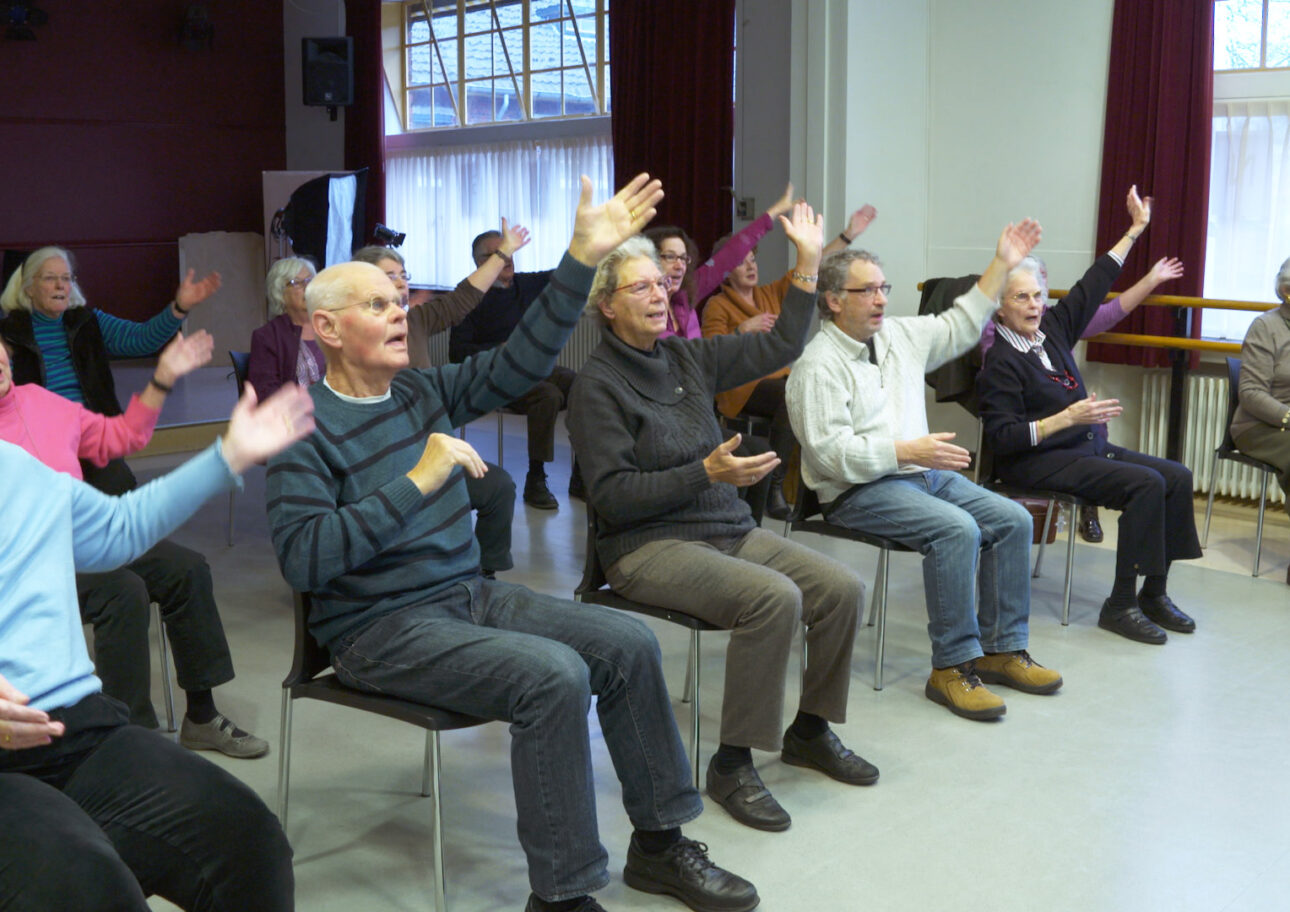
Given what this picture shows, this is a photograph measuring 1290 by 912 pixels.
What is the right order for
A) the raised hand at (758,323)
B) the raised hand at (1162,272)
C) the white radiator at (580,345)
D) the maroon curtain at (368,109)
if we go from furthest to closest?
1. the maroon curtain at (368,109)
2. the white radiator at (580,345)
3. the raised hand at (758,323)
4. the raised hand at (1162,272)

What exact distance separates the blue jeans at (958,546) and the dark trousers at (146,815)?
1892 mm

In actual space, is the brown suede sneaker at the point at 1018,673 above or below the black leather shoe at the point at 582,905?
below

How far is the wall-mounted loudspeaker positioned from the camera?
924cm

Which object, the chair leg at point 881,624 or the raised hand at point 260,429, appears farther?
the chair leg at point 881,624

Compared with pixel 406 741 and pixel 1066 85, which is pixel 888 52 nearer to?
pixel 1066 85

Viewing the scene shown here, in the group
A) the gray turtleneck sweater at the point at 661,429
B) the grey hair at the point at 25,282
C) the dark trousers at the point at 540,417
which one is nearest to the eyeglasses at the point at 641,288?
the gray turtleneck sweater at the point at 661,429

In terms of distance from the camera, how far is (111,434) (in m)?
2.85

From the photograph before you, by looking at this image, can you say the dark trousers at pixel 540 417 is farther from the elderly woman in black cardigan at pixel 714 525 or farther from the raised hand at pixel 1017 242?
the elderly woman in black cardigan at pixel 714 525

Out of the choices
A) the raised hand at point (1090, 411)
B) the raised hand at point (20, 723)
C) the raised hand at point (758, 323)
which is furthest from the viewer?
the raised hand at point (758, 323)

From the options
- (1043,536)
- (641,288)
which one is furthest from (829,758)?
(1043,536)

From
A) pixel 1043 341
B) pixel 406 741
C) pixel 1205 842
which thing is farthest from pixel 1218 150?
pixel 406 741

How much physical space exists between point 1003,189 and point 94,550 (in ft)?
15.6

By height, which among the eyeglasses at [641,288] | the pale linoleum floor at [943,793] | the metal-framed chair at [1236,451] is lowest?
the pale linoleum floor at [943,793]

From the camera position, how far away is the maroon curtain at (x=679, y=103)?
6965mm
